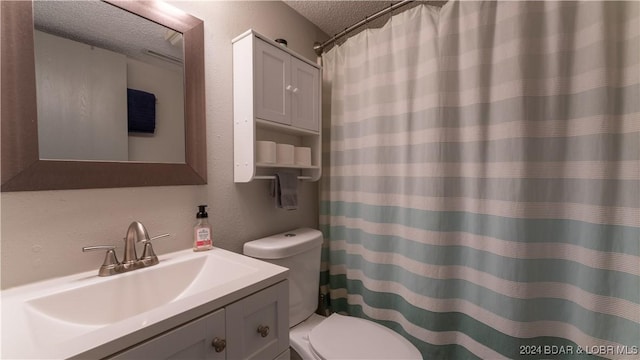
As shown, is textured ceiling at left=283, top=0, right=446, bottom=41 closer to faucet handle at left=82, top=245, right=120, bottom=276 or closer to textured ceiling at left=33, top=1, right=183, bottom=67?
textured ceiling at left=33, top=1, right=183, bottom=67

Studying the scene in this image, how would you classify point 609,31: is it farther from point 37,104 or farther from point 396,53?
point 37,104

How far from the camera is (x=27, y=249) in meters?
0.64

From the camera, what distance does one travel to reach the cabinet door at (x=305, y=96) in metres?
1.23

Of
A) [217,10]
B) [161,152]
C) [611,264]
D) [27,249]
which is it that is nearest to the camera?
[27,249]

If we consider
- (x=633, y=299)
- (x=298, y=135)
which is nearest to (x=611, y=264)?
(x=633, y=299)

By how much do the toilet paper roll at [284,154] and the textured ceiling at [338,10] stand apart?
838 millimetres

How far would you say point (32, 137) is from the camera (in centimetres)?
64

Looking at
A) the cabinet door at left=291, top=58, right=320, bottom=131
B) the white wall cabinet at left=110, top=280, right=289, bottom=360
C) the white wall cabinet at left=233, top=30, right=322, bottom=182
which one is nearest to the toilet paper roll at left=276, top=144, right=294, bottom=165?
the white wall cabinet at left=233, top=30, right=322, bottom=182

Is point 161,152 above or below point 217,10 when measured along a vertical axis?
below

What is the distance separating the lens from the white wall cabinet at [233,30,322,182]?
3.42 feet

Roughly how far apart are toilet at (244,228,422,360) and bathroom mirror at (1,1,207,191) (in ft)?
1.61

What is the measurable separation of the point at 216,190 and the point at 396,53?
43.1 inches

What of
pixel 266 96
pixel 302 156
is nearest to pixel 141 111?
pixel 266 96

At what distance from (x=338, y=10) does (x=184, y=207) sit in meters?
1.35
